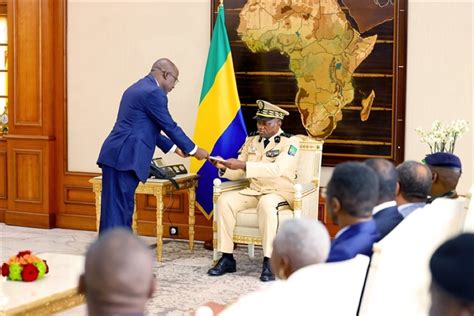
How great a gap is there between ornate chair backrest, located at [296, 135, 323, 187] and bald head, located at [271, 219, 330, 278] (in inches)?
163

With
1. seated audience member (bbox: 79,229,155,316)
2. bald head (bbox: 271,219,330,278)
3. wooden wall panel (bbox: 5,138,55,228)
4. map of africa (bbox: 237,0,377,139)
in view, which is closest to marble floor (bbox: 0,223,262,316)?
wooden wall panel (bbox: 5,138,55,228)

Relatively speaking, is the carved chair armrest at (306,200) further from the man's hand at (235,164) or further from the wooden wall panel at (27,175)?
the wooden wall panel at (27,175)

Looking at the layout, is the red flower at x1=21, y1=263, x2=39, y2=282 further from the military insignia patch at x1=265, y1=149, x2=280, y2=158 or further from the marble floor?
the military insignia patch at x1=265, y1=149, x2=280, y2=158

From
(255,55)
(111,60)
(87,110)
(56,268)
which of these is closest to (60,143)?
(87,110)

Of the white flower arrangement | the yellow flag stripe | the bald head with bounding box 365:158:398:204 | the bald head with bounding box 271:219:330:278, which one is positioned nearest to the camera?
the bald head with bounding box 271:219:330:278

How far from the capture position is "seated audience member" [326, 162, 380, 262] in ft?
8.14

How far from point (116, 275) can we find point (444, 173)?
9.88 ft

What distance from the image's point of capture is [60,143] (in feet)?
25.4

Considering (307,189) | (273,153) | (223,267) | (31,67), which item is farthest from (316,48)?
(31,67)

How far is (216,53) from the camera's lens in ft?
22.0

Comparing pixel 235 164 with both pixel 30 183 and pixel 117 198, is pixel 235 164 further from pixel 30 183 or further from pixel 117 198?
pixel 30 183

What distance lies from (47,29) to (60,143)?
117cm

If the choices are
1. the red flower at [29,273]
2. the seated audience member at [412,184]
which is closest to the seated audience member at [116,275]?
the seated audience member at [412,184]

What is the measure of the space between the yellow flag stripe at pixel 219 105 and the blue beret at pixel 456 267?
5236 mm
